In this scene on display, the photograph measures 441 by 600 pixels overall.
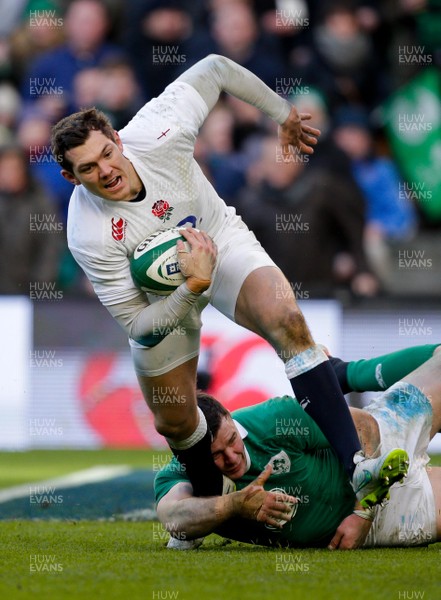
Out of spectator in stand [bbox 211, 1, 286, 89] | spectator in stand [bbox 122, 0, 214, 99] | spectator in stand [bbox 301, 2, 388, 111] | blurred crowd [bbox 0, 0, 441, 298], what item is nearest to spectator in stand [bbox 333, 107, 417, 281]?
blurred crowd [bbox 0, 0, 441, 298]

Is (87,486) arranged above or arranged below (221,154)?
below

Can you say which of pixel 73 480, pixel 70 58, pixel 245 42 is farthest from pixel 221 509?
pixel 70 58

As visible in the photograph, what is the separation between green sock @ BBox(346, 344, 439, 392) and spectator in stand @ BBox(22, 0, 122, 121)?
589 centimetres

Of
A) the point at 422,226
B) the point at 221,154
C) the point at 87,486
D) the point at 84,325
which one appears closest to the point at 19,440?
the point at 84,325

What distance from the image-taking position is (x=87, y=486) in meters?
7.32

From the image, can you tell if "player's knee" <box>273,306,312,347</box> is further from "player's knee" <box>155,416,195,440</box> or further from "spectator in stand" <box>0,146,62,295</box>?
"spectator in stand" <box>0,146,62,295</box>

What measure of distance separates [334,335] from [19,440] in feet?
9.38

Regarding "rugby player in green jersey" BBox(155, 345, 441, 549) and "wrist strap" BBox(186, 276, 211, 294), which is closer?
"rugby player in green jersey" BBox(155, 345, 441, 549)

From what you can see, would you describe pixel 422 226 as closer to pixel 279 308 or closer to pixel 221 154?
pixel 221 154

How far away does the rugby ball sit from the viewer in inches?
193

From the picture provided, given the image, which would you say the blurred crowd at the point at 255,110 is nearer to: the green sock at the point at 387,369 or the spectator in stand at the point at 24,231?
the spectator in stand at the point at 24,231

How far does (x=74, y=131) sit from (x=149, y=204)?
1.62ft

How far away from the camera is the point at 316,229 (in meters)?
10.1

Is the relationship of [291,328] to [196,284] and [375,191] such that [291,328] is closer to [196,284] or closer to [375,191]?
[196,284]
